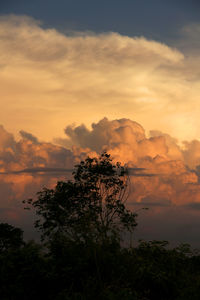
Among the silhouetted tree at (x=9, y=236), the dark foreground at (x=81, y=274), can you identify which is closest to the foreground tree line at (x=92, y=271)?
the dark foreground at (x=81, y=274)

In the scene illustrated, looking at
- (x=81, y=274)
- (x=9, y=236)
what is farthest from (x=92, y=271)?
(x=9, y=236)

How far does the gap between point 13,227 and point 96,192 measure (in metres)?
19.0

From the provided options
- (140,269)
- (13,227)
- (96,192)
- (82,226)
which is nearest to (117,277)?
(140,269)

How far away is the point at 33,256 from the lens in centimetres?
1950

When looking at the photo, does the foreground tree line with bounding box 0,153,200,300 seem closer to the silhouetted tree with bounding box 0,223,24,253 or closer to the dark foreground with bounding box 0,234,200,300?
the dark foreground with bounding box 0,234,200,300

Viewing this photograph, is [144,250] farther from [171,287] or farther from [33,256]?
[33,256]

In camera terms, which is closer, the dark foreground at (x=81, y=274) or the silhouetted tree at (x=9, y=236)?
the dark foreground at (x=81, y=274)

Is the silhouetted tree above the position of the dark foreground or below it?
below

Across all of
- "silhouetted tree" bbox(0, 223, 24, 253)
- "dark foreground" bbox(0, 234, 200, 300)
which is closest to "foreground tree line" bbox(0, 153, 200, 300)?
"dark foreground" bbox(0, 234, 200, 300)

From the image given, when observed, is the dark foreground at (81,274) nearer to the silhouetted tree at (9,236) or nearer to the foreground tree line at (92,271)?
the foreground tree line at (92,271)

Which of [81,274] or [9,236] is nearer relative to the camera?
[81,274]

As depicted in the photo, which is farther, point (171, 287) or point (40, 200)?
point (40, 200)

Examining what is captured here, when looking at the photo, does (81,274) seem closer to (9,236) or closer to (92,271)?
(92,271)

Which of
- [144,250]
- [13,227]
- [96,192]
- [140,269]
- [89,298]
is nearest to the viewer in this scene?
[89,298]
